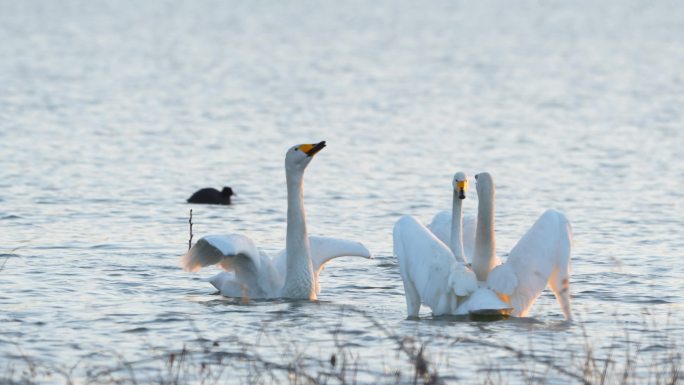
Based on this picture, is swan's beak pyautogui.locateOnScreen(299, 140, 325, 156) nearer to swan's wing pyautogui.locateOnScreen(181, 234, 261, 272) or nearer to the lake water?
swan's wing pyautogui.locateOnScreen(181, 234, 261, 272)

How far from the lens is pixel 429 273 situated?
1060 cm

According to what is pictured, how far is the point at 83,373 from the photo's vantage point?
895 cm

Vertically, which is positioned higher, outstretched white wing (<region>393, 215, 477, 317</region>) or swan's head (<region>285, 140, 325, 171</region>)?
swan's head (<region>285, 140, 325, 171</region>)

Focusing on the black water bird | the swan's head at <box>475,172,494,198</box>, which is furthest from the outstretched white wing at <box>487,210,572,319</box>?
the black water bird

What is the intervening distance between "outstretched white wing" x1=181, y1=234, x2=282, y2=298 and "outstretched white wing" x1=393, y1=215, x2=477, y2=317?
127 cm

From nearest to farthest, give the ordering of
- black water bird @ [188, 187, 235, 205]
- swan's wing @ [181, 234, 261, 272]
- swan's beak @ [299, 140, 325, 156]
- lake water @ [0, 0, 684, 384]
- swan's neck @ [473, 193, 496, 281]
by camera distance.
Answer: lake water @ [0, 0, 684, 384], swan's neck @ [473, 193, 496, 281], swan's wing @ [181, 234, 261, 272], swan's beak @ [299, 140, 325, 156], black water bird @ [188, 187, 235, 205]

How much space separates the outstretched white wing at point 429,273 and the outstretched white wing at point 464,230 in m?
1.96

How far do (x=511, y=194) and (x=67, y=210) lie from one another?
17.8ft

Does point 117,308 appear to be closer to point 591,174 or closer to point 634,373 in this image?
point 634,373

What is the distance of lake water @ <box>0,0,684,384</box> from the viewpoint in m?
9.73

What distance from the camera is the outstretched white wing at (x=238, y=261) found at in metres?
11.4

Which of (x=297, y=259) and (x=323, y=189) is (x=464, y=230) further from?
(x=323, y=189)

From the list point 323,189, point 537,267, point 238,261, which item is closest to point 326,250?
point 238,261

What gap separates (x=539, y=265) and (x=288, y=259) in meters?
2.19
